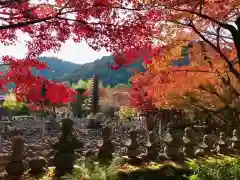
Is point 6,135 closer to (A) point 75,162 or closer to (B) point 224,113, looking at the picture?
(B) point 224,113

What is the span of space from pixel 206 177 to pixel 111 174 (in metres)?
2.20

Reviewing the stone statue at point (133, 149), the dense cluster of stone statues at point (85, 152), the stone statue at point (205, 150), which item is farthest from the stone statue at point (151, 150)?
the stone statue at point (205, 150)

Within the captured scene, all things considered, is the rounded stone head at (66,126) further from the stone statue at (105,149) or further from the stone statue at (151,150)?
the stone statue at (151,150)

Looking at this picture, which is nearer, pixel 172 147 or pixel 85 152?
pixel 85 152

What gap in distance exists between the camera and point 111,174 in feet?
25.3

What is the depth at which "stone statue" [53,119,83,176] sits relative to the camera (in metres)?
7.45

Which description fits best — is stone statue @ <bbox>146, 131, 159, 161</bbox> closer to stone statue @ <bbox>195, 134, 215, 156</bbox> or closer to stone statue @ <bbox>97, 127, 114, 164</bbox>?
stone statue @ <bbox>97, 127, 114, 164</bbox>

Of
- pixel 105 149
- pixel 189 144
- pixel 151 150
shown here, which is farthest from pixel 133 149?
pixel 189 144

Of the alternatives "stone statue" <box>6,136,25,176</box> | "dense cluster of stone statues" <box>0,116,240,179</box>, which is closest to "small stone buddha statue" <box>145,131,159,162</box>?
"dense cluster of stone statues" <box>0,116,240,179</box>

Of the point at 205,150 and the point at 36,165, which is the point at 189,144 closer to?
the point at 205,150

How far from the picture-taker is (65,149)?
748 cm

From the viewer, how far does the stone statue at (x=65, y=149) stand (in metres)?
7.45

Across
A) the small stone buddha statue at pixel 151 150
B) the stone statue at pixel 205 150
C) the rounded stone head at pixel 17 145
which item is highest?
the rounded stone head at pixel 17 145

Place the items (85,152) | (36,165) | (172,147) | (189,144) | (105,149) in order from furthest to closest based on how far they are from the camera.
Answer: (189,144), (172,147), (85,152), (105,149), (36,165)
